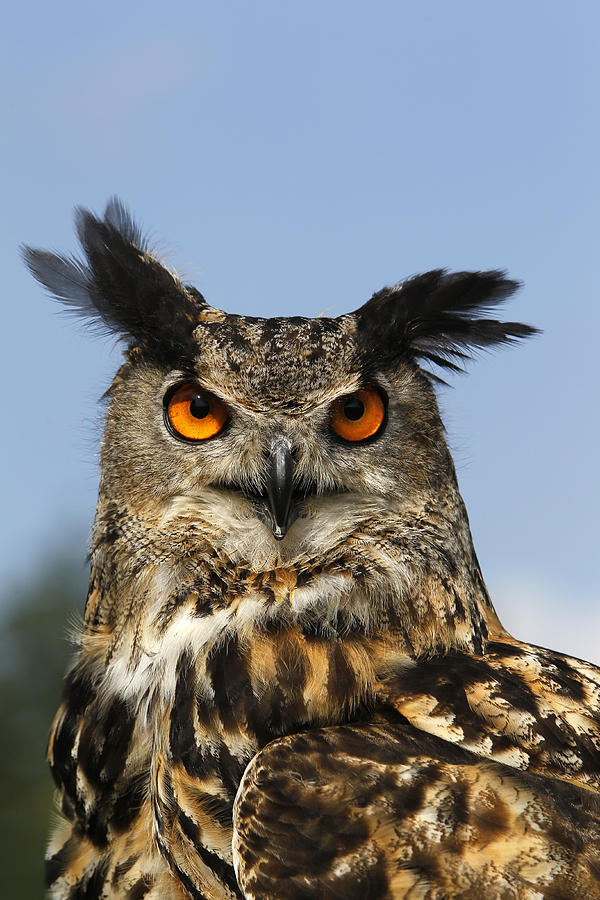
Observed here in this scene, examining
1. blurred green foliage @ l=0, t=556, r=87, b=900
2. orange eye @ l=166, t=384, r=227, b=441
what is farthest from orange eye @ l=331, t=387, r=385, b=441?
blurred green foliage @ l=0, t=556, r=87, b=900

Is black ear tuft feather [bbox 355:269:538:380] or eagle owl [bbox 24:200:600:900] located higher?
black ear tuft feather [bbox 355:269:538:380]

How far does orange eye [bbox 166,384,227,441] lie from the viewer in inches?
101

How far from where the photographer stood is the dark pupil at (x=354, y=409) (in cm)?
258

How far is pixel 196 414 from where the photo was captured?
2.58 metres

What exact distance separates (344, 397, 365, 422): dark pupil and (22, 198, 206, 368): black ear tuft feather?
461 millimetres

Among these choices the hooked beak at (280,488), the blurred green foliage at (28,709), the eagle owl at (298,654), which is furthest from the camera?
the blurred green foliage at (28,709)

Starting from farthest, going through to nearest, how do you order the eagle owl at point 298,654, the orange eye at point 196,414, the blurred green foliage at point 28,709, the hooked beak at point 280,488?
the blurred green foliage at point 28,709 < the orange eye at point 196,414 < the hooked beak at point 280,488 < the eagle owl at point 298,654

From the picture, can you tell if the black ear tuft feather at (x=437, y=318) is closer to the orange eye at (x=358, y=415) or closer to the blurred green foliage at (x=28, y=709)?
the orange eye at (x=358, y=415)

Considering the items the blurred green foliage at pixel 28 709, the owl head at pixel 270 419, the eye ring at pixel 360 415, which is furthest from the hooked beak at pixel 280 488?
the blurred green foliage at pixel 28 709

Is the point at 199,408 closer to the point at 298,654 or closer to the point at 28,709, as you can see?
the point at 298,654

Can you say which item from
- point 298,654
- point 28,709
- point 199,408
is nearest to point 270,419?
point 199,408

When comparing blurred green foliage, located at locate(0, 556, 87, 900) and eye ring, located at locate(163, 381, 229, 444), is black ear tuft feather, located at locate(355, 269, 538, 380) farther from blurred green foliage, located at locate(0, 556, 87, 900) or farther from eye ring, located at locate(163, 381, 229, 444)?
blurred green foliage, located at locate(0, 556, 87, 900)

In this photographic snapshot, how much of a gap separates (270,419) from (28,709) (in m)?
13.7

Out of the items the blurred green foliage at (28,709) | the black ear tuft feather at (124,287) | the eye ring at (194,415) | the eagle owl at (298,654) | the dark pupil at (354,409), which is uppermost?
the black ear tuft feather at (124,287)
